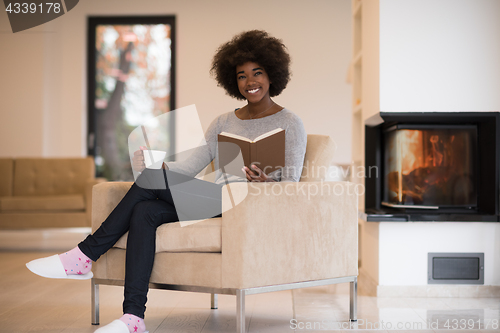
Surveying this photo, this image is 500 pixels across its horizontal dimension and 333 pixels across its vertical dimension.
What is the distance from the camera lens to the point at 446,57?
2502 mm

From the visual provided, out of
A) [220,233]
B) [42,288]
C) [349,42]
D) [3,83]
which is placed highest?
[349,42]

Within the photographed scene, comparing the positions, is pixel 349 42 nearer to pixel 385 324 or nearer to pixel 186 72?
pixel 186 72

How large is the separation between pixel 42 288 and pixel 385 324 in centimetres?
183

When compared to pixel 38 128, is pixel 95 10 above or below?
above

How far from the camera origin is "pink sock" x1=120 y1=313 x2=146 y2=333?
5.49 feet

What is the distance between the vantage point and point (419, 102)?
250cm

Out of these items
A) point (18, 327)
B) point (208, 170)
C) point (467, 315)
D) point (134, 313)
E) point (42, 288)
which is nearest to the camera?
point (134, 313)

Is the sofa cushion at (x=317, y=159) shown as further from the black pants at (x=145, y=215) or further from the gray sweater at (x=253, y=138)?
the black pants at (x=145, y=215)

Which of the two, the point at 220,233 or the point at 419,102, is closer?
the point at 220,233

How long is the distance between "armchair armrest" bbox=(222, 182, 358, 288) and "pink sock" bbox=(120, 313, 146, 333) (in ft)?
1.07

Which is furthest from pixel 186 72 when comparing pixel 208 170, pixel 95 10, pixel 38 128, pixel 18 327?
pixel 18 327

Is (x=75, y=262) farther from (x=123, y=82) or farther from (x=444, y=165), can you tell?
(x=123, y=82)

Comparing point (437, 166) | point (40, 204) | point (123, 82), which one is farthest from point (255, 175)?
point (123, 82)

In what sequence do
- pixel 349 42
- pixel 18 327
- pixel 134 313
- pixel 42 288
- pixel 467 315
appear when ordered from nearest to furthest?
pixel 134 313 → pixel 18 327 → pixel 467 315 → pixel 42 288 → pixel 349 42
